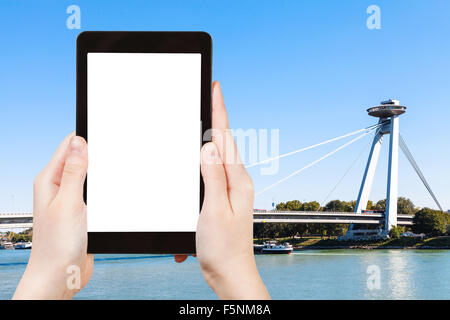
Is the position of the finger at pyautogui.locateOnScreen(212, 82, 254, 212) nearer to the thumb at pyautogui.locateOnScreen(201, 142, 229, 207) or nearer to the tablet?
the thumb at pyautogui.locateOnScreen(201, 142, 229, 207)

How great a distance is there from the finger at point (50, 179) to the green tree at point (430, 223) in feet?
134

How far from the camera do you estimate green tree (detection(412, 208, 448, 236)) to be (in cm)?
3850

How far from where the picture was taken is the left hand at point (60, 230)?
3.99ft

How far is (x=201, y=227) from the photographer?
123 centimetres

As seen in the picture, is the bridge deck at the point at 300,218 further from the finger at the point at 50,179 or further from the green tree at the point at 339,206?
the finger at the point at 50,179

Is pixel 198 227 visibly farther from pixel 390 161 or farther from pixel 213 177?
pixel 390 161

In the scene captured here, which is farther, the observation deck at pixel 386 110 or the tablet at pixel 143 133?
the observation deck at pixel 386 110

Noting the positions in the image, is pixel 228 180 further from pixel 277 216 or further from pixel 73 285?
pixel 277 216

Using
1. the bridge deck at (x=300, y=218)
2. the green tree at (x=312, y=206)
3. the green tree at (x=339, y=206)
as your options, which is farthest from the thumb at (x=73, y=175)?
the green tree at (x=339, y=206)

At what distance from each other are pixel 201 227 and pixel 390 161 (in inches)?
1425

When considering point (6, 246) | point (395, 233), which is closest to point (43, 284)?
point (395, 233)

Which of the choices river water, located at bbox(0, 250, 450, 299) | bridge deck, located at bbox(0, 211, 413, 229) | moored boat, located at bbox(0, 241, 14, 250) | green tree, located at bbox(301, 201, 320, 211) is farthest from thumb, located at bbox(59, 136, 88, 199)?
moored boat, located at bbox(0, 241, 14, 250)
